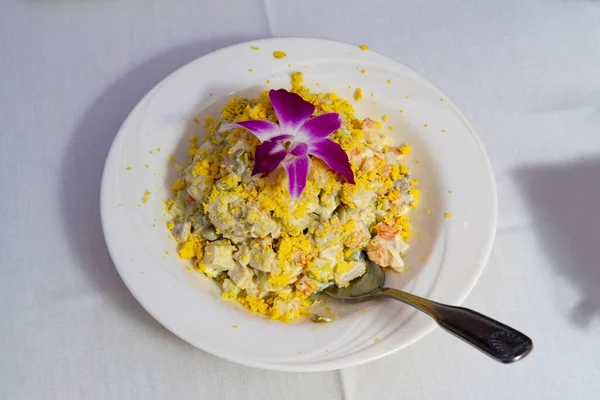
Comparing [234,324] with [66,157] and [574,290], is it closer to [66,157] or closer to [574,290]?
[66,157]

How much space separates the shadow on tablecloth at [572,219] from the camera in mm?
1459

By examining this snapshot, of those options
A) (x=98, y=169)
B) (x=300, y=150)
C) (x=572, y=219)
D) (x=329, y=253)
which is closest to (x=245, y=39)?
(x=98, y=169)

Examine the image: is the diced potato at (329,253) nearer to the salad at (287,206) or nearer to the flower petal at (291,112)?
the salad at (287,206)

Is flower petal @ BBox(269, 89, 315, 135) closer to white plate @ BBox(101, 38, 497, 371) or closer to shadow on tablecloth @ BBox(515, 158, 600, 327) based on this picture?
white plate @ BBox(101, 38, 497, 371)

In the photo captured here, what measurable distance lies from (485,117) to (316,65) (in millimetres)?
566

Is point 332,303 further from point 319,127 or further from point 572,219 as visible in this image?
point 572,219

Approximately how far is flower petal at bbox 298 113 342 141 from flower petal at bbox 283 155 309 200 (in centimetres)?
7

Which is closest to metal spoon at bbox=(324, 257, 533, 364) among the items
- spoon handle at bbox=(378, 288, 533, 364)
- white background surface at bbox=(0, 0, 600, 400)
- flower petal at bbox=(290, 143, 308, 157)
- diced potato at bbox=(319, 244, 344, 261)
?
spoon handle at bbox=(378, 288, 533, 364)

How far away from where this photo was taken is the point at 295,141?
1.21 metres

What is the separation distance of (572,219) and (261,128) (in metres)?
0.92

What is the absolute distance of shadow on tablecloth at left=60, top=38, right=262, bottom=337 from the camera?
1413mm

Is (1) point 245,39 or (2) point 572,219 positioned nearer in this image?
(2) point 572,219

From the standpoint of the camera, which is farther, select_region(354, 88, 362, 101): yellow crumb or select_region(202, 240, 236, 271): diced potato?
select_region(354, 88, 362, 101): yellow crumb

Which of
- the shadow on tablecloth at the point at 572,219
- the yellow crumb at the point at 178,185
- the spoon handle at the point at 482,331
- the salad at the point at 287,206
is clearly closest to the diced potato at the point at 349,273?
the salad at the point at 287,206
